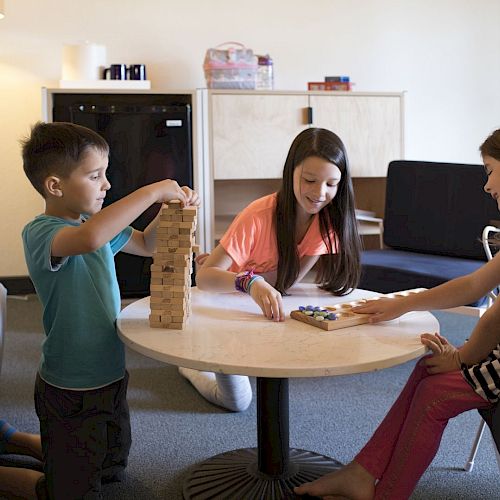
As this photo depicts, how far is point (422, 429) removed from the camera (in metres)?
1.73

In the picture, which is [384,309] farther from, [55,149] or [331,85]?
[331,85]

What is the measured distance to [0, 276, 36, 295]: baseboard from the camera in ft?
15.6

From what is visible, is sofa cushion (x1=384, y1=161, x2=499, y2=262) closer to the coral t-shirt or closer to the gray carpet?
the gray carpet

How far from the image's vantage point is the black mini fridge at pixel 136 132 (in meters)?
4.07

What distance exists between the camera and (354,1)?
485 cm

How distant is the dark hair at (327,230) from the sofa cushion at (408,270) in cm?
98

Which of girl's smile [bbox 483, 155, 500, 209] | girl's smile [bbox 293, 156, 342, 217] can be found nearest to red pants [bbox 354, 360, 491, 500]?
girl's smile [bbox 483, 155, 500, 209]

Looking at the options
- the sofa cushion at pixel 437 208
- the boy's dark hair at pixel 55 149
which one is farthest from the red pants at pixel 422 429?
the sofa cushion at pixel 437 208

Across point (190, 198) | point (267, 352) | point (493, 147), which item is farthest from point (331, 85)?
point (267, 352)

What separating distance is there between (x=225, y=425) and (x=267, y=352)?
1152 millimetres

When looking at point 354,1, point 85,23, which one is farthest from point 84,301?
point 354,1

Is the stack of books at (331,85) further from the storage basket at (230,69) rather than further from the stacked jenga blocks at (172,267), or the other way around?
the stacked jenga blocks at (172,267)

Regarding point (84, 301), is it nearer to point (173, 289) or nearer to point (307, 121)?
point (173, 289)

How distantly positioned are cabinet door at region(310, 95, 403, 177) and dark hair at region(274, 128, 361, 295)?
2.17 m
